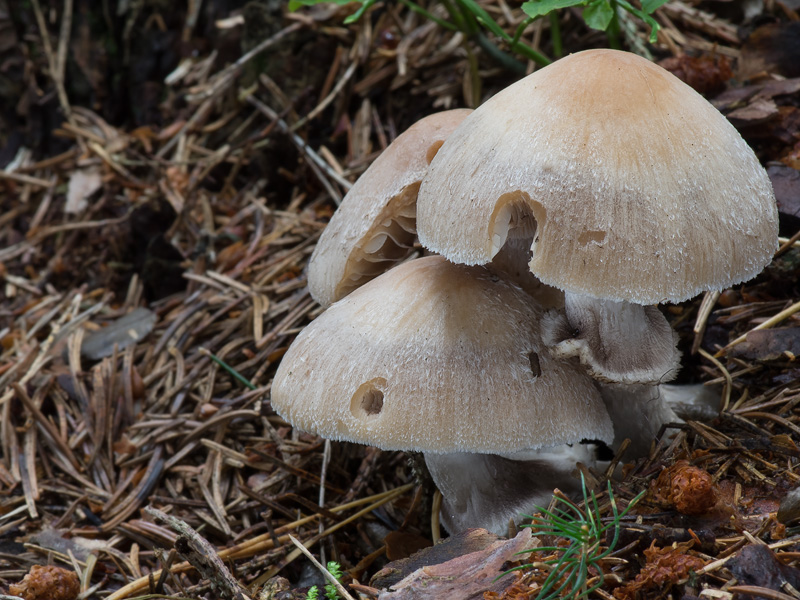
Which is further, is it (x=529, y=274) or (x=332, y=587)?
(x=529, y=274)

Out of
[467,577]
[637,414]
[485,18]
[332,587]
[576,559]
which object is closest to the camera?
[576,559]

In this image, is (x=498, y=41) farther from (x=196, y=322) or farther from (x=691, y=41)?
(x=196, y=322)

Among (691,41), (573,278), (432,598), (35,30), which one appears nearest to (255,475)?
(432,598)

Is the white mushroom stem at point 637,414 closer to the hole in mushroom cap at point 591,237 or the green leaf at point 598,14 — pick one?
the hole in mushroom cap at point 591,237

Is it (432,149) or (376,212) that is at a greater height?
(432,149)

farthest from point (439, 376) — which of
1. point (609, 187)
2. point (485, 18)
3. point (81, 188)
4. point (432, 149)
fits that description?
point (81, 188)

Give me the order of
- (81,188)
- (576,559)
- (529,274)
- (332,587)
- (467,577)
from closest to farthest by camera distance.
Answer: (576,559) < (467,577) < (332,587) < (529,274) < (81,188)

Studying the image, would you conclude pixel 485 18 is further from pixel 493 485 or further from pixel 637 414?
pixel 493 485

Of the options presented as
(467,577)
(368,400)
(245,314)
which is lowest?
(467,577)
